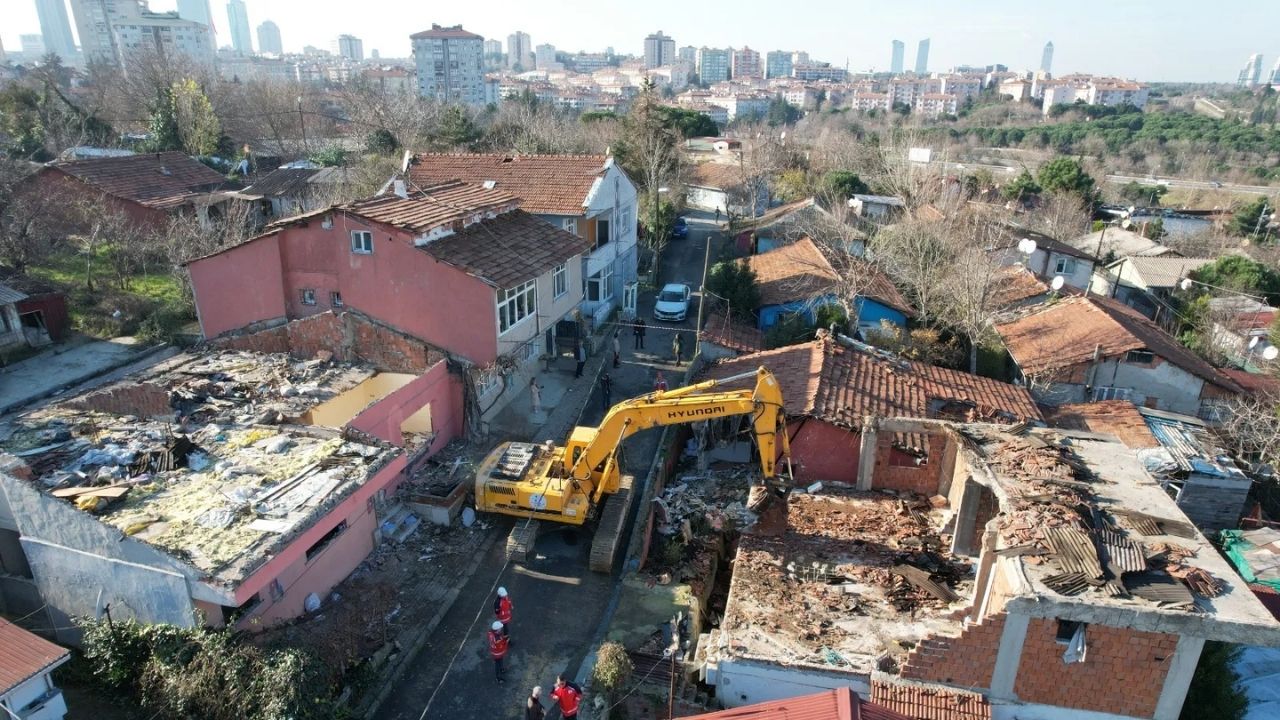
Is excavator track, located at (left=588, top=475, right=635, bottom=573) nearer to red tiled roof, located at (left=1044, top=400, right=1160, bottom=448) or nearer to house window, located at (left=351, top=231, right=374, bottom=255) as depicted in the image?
house window, located at (left=351, top=231, right=374, bottom=255)

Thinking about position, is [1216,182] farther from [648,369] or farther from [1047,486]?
[1047,486]

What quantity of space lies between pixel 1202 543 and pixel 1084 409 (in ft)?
33.3

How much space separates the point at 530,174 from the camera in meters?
27.7

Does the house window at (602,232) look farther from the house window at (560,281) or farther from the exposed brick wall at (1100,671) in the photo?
the exposed brick wall at (1100,671)

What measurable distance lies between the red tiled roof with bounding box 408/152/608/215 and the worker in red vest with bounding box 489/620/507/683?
55.8 ft

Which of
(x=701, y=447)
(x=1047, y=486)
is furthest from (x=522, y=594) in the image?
(x=1047, y=486)

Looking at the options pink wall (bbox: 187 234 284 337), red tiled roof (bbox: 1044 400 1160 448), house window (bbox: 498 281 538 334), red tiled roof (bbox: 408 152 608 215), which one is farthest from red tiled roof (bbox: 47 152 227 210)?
red tiled roof (bbox: 1044 400 1160 448)

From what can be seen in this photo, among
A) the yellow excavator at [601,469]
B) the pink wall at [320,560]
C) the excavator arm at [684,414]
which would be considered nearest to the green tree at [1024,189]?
the yellow excavator at [601,469]

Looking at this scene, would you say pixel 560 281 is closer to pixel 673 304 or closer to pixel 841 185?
pixel 673 304

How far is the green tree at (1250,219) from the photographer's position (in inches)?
1754

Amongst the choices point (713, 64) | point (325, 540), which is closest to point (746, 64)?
point (713, 64)

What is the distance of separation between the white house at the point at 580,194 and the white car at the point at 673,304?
4.58 feet

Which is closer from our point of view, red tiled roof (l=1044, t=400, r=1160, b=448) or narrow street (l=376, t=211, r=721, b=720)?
narrow street (l=376, t=211, r=721, b=720)

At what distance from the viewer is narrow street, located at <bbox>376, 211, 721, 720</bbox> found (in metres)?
11.3
